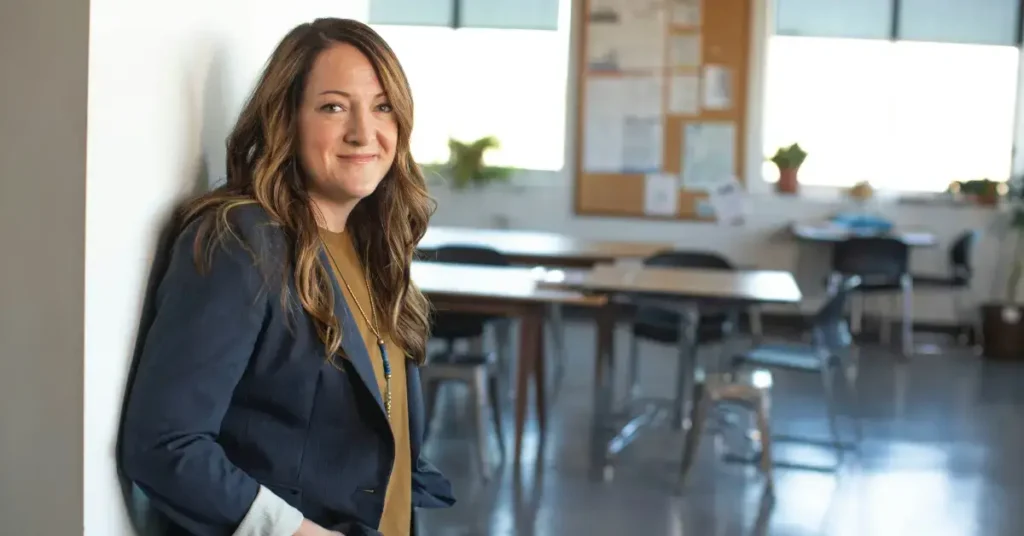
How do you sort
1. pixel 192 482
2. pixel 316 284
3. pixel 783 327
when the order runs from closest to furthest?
pixel 192 482
pixel 316 284
pixel 783 327

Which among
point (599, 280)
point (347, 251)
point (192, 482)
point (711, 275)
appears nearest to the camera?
point (192, 482)

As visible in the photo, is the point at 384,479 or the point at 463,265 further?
the point at 463,265

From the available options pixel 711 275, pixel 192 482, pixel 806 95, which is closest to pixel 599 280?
pixel 711 275

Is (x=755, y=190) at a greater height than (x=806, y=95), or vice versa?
(x=806, y=95)

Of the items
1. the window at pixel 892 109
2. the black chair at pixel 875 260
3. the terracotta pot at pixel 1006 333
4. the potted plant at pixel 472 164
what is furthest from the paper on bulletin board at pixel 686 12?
the terracotta pot at pixel 1006 333

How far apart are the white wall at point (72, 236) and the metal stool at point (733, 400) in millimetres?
3264

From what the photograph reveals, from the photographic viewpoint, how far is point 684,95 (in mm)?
8422

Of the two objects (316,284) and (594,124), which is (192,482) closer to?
(316,284)

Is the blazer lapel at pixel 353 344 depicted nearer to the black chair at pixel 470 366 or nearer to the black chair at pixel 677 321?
the black chair at pixel 470 366

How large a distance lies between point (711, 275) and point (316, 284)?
12.9 feet

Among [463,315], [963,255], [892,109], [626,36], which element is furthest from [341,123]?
[892,109]

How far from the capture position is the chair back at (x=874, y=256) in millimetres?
7215

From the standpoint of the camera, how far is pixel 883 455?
4969 millimetres

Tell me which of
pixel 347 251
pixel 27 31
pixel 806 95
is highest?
pixel 806 95
